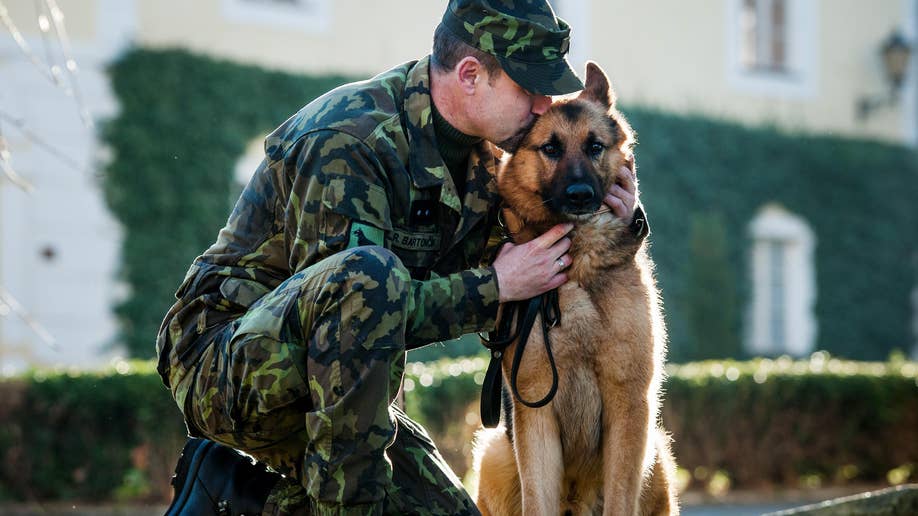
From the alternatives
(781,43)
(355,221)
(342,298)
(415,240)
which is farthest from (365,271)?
(781,43)

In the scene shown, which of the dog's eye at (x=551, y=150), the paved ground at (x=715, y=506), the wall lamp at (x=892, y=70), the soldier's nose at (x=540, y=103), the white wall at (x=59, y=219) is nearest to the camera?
the soldier's nose at (x=540, y=103)

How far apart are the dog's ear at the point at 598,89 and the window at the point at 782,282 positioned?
13092mm

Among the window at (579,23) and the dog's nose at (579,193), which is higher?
the dog's nose at (579,193)

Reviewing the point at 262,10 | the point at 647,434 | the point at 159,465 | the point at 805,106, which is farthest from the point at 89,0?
the point at 805,106

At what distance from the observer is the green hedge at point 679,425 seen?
736 cm

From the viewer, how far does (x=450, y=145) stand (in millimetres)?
3732

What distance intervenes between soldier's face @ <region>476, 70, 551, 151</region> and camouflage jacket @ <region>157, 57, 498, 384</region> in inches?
8.1

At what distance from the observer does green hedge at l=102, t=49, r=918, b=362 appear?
1186 cm

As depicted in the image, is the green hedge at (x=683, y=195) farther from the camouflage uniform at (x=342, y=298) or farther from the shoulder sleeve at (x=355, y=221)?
the shoulder sleeve at (x=355, y=221)

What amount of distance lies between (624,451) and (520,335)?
533mm

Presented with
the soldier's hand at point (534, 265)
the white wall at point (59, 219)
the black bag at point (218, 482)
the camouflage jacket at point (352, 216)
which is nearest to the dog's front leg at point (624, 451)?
the soldier's hand at point (534, 265)

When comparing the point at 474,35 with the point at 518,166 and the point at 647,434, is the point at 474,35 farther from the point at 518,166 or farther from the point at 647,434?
the point at 647,434

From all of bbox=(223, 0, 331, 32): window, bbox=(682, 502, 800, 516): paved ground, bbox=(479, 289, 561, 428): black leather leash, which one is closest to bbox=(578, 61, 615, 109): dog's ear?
bbox=(479, 289, 561, 428): black leather leash

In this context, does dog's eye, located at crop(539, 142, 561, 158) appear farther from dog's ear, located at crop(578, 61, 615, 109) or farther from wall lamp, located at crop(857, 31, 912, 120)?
wall lamp, located at crop(857, 31, 912, 120)
